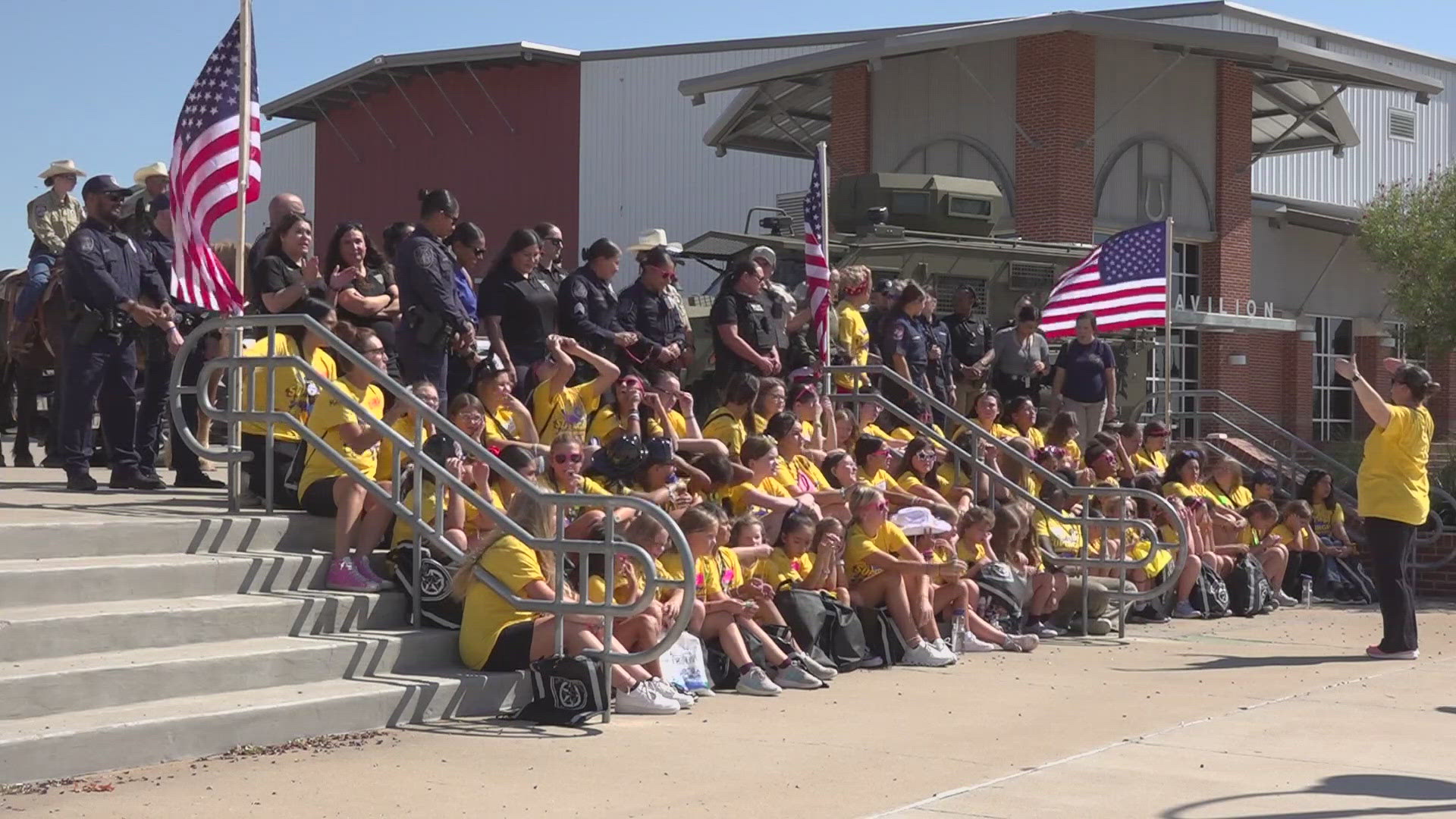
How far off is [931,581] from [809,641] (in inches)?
64.2

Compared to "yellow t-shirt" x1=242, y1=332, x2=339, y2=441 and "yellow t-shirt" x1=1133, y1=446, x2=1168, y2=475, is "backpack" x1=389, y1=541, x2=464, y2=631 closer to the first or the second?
"yellow t-shirt" x1=242, y1=332, x2=339, y2=441

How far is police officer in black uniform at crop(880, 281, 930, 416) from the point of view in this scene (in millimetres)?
15156

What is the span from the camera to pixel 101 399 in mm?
11141

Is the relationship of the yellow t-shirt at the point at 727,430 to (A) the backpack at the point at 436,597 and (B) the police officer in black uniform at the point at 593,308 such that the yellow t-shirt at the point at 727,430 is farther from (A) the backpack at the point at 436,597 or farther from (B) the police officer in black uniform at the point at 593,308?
(A) the backpack at the point at 436,597

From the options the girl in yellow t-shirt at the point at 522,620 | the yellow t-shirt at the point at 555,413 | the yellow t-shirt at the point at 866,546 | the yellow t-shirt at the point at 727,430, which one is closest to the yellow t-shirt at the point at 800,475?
the yellow t-shirt at the point at 727,430

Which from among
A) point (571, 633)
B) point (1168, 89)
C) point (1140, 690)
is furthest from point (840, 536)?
point (1168, 89)

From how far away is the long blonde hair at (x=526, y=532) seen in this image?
907 cm

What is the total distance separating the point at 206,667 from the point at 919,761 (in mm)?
3110

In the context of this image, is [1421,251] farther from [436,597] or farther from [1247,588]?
[436,597]

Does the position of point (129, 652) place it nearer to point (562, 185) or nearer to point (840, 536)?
point (840, 536)

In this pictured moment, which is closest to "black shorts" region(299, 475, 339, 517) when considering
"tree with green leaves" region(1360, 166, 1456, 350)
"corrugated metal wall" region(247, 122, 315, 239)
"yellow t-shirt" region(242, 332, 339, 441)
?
"yellow t-shirt" region(242, 332, 339, 441)

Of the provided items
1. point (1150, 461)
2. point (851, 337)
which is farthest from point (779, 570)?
point (1150, 461)

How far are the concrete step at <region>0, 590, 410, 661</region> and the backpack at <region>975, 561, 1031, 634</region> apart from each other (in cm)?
476

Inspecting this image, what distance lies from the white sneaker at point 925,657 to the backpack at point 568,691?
10.6 ft
